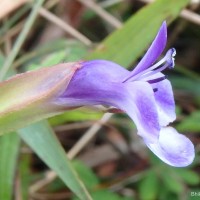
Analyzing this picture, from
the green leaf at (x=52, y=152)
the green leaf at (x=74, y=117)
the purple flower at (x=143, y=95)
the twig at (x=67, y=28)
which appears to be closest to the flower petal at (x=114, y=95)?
the purple flower at (x=143, y=95)

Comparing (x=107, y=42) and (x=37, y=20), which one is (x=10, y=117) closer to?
(x=107, y=42)

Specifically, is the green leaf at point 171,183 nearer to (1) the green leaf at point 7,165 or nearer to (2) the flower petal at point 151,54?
(1) the green leaf at point 7,165

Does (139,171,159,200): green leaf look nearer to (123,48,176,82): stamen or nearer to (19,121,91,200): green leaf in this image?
(19,121,91,200): green leaf

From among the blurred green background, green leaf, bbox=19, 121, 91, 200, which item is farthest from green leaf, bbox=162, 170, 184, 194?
green leaf, bbox=19, 121, 91, 200

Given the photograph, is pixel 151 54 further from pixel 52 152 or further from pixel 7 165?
pixel 7 165

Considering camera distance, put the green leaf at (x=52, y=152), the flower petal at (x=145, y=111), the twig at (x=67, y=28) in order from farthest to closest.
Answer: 1. the twig at (x=67, y=28)
2. the green leaf at (x=52, y=152)
3. the flower petal at (x=145, y=111)

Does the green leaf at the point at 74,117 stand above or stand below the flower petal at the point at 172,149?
below

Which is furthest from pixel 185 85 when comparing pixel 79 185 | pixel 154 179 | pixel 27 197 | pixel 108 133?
pixel 79 185

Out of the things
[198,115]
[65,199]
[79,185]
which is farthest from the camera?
[65,199]
